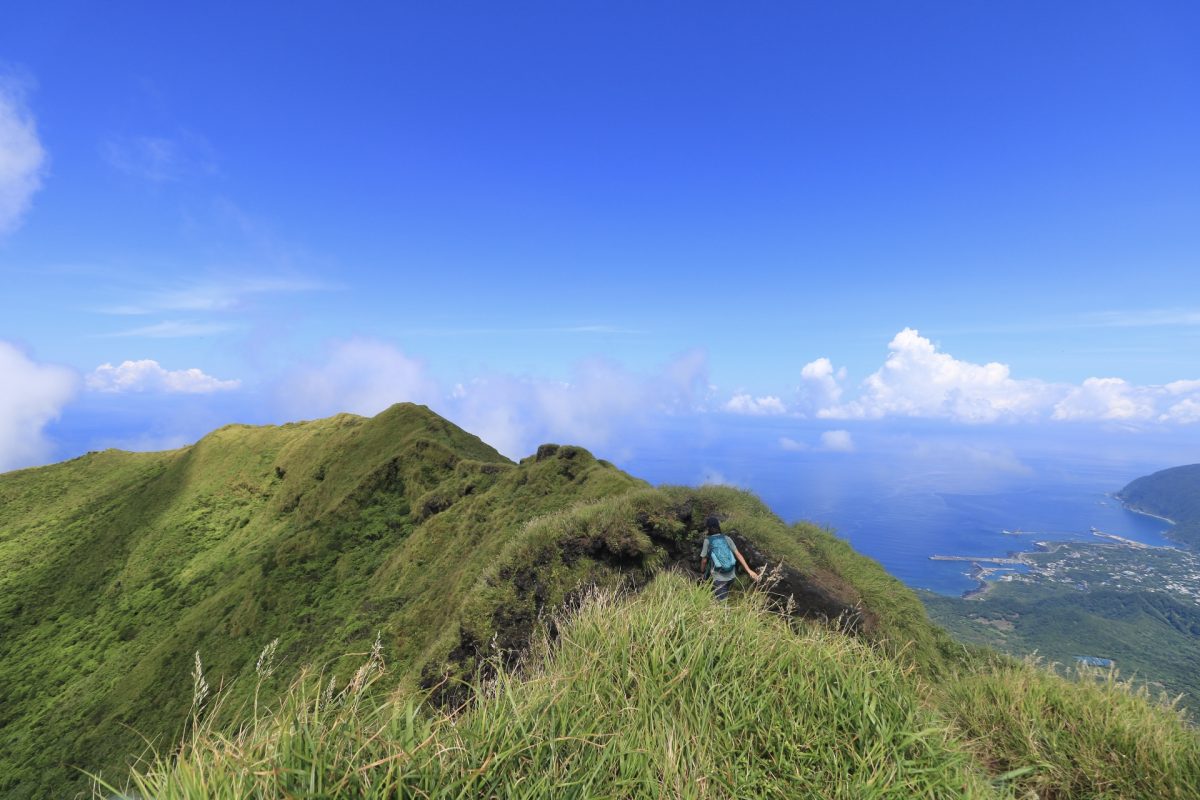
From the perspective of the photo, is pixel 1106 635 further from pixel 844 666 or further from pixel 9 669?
pixel 9 669

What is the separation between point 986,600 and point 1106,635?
39.9m

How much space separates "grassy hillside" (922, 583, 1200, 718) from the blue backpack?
58675 millimetres

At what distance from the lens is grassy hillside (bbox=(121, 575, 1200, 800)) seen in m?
3.46

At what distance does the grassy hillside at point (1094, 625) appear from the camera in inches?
2734

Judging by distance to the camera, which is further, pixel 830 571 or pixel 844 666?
pixel 830 571

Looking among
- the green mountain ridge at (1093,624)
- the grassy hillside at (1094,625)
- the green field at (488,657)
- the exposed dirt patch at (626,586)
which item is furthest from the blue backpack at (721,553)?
the grassy hillside at (1094,625)

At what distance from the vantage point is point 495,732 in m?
4.05

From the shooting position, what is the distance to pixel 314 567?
2894 cm

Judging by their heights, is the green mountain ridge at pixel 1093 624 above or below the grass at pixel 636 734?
below

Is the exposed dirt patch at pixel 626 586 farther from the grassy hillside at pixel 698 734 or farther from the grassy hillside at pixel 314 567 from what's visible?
the grassy hillside at pixel 698 734

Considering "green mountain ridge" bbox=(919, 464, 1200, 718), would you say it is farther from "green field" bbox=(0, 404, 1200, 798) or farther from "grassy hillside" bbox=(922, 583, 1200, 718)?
"green field" bbox=(0, 404, 1200, 798)

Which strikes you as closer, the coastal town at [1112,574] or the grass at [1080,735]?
the grass at [1080,735]

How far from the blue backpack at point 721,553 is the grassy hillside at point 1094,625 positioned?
5867 cm

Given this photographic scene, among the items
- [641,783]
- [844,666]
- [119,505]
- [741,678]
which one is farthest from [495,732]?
[119,505]
